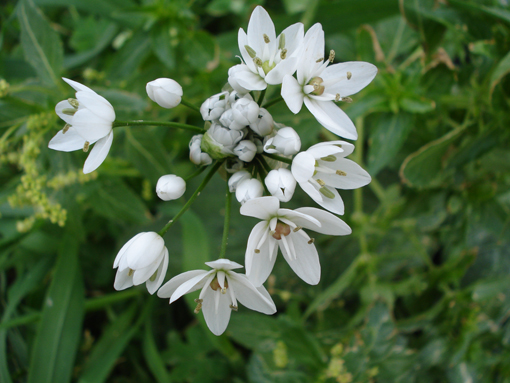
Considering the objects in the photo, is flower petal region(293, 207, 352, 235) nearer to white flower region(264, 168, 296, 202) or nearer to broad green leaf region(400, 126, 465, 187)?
white flower region(264, 168, 296, 202)

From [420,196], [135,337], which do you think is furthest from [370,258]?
[135,337]

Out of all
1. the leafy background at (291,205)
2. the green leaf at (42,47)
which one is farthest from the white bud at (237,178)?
the green leaf at (42,47)

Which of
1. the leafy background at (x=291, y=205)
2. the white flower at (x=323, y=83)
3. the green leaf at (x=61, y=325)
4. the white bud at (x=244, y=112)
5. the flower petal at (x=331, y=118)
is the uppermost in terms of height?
the white flower at (x=323, y=83)

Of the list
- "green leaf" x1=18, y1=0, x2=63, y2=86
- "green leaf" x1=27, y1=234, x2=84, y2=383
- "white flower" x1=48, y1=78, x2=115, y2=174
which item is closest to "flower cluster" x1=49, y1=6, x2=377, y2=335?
"white flower" x1=48, y1=78, x2=115, y2=174

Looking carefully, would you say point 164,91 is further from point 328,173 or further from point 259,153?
point 328,173

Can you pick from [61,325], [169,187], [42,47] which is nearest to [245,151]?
[169,187]

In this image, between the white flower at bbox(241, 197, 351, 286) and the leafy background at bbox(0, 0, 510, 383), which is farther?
the leafy background at bbox(0, 0, 510, 383)

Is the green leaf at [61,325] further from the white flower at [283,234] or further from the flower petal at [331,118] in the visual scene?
the flower petal at [331,118]
